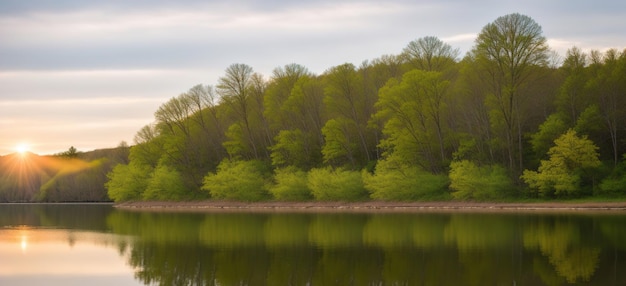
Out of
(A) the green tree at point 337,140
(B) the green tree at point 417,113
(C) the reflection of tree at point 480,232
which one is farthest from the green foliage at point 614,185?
(A) the green tree at point 337,140

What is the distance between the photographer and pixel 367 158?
9825cm

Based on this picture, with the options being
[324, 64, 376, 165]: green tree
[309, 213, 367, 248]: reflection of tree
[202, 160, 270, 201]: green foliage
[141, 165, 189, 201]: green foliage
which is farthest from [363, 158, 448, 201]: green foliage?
[141, 165, 189, 201]: green foliage

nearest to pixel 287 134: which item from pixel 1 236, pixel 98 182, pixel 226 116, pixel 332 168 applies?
pixel 332 168

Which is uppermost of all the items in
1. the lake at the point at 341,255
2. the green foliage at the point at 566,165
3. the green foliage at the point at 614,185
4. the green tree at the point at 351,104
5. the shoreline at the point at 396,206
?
the green tree at the point at 351,104

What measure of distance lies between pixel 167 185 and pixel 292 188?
28.1 m

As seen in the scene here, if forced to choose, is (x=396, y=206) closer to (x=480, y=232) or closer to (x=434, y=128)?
(x=434, y=128)

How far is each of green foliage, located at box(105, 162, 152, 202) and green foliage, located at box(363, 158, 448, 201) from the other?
52228 millimetres

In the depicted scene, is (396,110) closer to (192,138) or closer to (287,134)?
(287,134)

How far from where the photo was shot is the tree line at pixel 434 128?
73500 mm

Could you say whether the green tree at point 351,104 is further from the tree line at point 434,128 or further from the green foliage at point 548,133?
the green foliage at point 548,133

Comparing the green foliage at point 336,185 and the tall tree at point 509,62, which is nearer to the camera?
the tall tree at point 509,62

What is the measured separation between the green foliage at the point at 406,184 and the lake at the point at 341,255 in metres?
26.8

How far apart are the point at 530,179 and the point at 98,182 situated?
369 feet

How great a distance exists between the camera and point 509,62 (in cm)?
7675
